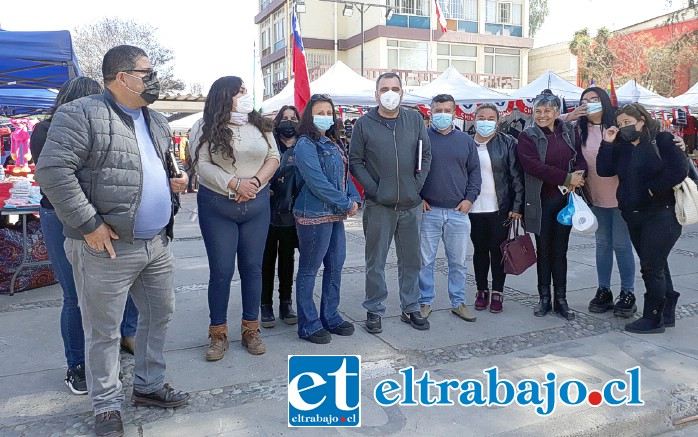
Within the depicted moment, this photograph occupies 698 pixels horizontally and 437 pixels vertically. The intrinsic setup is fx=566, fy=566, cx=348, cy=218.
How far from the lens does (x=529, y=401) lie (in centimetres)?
333

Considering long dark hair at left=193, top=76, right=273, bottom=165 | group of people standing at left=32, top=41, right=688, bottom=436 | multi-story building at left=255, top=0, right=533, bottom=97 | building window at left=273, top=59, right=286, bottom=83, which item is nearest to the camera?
group of people standing at left=32, top=41, right=688, bottom=436

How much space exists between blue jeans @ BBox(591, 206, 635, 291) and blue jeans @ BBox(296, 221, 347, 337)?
2.40m

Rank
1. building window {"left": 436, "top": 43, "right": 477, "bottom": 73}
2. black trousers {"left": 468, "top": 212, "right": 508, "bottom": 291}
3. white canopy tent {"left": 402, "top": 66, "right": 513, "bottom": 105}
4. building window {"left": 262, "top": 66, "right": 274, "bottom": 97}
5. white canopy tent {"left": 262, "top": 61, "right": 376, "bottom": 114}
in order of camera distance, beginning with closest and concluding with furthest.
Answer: black trousers {"left": 468, "top": 212, "right": 508, "bottom": 291}
white canopy tent {"left": 262, "top": 61, "right": 376, "bottom": 114}
white canopy tent {"left": 402, "top": 66, "right": 513, "bottom": 105}
building window {"left": 436, "top": 43, "right": 477, "bottom": 73}
building window {"left": 262, "top": 66, "right": 274, "bottom": 97}

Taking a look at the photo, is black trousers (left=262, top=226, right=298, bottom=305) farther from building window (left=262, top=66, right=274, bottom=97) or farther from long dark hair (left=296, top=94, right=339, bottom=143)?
building window (left=262, top=66, right=274, bottom=97)

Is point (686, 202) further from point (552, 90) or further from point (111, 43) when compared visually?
point (111, 43)

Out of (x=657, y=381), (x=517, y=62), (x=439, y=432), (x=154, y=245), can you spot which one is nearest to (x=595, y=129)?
(x=657, y=381)

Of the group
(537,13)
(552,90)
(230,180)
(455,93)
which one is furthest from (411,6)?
(230,180)

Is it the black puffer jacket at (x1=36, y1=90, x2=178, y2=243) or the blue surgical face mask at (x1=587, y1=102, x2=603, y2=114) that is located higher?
the blue surgical face mask at (x1=587, y1=102, x2=603, y2=114)

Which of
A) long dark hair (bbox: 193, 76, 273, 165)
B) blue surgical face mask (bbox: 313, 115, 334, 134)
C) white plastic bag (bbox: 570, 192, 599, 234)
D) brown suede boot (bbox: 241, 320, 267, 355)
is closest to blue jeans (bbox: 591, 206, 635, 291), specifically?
white plastic bag (bbox: 570, 192, 599, 234)

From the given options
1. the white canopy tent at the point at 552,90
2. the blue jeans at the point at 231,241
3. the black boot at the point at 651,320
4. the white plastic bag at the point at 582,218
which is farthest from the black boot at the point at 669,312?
the white canopy tent at the point at 552,90

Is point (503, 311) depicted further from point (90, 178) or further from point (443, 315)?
point (90, 178)

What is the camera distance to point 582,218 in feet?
14.8

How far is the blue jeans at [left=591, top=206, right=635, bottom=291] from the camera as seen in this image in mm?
4895

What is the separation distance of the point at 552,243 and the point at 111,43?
29.7 meters
